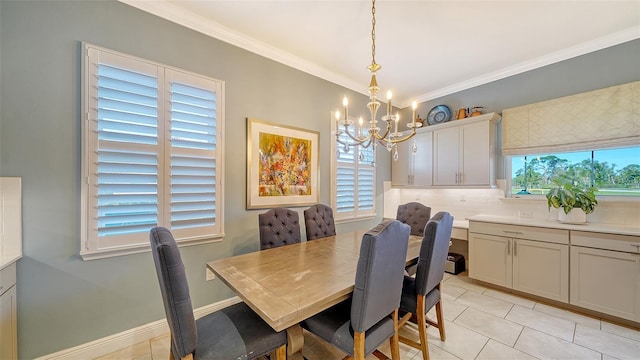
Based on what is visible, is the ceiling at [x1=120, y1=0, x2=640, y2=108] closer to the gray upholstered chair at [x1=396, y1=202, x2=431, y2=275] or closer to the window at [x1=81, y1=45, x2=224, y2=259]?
the window at [x1=81, y1=45, x2=224, y2=259]

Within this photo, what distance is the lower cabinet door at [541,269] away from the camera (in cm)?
256

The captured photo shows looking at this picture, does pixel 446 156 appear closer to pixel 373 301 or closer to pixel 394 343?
pixel 394 343

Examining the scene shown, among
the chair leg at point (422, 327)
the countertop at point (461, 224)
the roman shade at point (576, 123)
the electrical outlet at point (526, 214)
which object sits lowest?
the chair leg at point (422, 327)

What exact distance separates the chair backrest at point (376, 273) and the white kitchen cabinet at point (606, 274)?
245 cm

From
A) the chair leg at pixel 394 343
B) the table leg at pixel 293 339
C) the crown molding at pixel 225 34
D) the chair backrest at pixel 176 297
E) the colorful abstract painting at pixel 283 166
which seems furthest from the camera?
the colorful abstract painting at pixel 283 166

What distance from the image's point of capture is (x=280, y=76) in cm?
300

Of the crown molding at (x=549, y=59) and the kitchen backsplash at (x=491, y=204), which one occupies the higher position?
the crown molding at (x=549, y=59)

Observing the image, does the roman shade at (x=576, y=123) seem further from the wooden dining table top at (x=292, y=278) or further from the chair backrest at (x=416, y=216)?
the wooden dining table top at (x=292, y=278)

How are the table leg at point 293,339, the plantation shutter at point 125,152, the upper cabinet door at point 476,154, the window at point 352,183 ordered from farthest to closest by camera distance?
the window at point 352,183
the upper cabinet door at point 476,154
the plantation shutter at point 125,152
the table leg at point 293,339

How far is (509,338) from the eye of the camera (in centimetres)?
212

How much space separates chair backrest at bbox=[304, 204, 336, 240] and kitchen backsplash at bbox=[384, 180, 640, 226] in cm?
198

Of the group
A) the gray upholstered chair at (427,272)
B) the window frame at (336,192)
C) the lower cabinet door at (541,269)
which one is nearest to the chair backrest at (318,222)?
the window frame at (336,192)

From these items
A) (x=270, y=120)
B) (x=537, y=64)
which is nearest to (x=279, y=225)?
(x=270, y=120)

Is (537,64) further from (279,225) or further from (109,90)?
(109,90)
